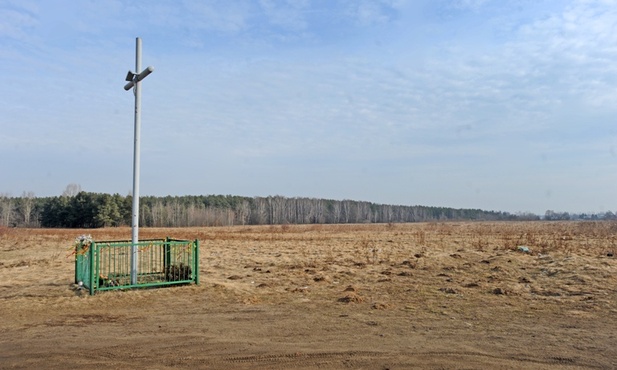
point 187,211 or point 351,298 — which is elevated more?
point 187,211

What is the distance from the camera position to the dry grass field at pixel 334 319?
6805 mm

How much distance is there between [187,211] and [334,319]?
4319 inches

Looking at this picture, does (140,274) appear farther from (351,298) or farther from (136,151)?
(351,298)

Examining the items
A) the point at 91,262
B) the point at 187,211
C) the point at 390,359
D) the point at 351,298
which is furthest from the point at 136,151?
the point at 187,211

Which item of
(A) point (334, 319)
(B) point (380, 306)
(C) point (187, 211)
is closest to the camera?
(A) point (334, 319)

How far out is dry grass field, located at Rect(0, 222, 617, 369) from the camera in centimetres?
680

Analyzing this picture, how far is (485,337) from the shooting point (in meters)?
7.94

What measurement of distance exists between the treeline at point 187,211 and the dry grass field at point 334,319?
74.4 metres

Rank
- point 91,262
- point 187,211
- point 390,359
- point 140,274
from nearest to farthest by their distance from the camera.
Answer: point 390,359
point 91,262
point 140,274
point 187,211

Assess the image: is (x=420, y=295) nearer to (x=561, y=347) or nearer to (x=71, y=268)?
(x=561, y=347)

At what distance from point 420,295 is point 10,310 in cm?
907

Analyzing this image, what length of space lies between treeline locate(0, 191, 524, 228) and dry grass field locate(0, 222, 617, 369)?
74438 millimetres

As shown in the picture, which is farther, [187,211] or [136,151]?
[187,211]

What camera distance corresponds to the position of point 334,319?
9.44m
